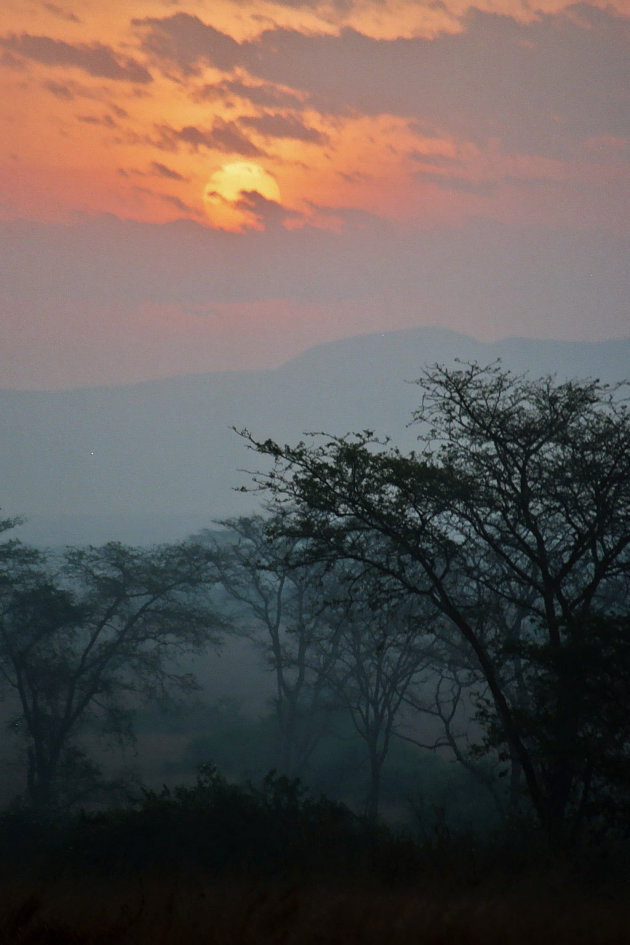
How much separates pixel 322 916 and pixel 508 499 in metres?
10.0

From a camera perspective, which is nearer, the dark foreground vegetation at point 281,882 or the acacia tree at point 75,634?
the dark foreground vegetation at point 281,882

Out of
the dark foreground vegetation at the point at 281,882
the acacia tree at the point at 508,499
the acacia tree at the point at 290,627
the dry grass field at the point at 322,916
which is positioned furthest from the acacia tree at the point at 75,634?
the dry grass field at the point at 322,916

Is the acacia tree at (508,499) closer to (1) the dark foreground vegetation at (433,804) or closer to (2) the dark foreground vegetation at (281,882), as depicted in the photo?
(1) the dark foreground vegetation at (433,804)

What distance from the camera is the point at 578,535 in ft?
52.3

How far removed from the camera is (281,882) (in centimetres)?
1069

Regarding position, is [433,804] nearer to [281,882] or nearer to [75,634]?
[281,882]

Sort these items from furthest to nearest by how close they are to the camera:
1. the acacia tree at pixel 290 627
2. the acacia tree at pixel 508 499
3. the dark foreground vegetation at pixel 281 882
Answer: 1. the acacia tree at pixel 290 627
2. the acacia tree at pixel 508 499
3. the dark foreground vegetation at pixel 281 882

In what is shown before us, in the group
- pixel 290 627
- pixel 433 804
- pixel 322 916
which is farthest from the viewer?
pixel 290 627

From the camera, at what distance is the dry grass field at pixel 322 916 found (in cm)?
773

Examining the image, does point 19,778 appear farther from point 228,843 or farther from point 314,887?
point 314,887

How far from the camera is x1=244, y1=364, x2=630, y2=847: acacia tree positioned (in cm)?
1385

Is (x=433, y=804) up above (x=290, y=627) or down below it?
below

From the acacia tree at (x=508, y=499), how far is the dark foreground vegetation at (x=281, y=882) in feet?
7.54

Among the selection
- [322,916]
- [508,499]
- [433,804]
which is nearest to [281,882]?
[322,916]
